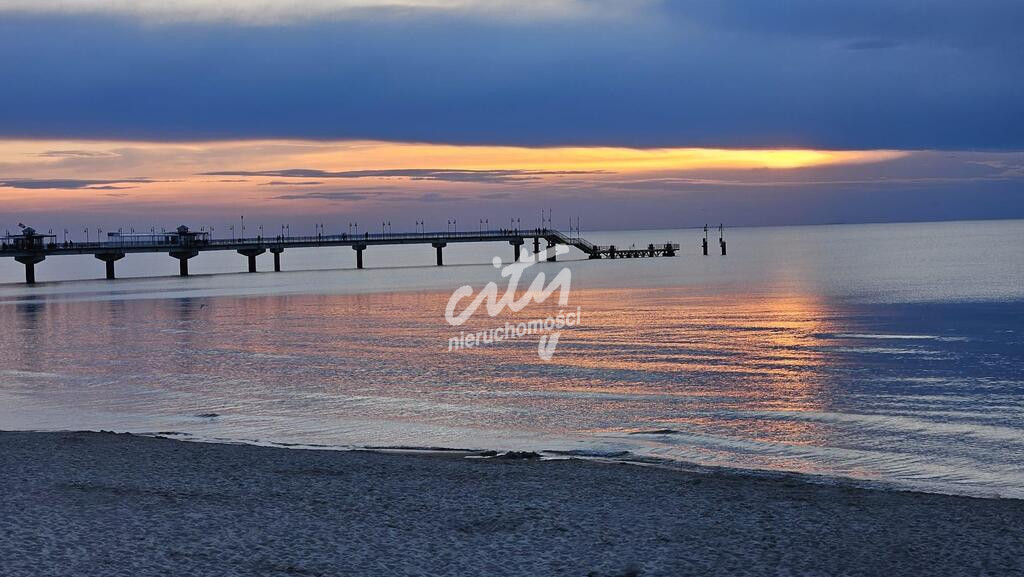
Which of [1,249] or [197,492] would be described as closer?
[197,492]

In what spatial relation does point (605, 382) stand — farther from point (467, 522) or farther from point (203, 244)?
point (203, 244)

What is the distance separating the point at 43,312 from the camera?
64.9 meters

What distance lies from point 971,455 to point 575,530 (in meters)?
8.67

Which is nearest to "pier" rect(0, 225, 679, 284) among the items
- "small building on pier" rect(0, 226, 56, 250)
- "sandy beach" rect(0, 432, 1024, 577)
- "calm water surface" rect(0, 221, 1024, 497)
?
"small building on pier" rect(0, 226, 56, 250)

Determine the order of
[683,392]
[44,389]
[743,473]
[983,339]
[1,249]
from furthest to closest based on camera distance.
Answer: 1. [1,249]
2. [983,339]
3. [44,389]
4. [683,392]
5. [743,473]

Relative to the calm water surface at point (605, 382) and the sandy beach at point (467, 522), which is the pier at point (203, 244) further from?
the sandy beach at point (467, 522)

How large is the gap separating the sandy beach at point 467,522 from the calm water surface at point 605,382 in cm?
308

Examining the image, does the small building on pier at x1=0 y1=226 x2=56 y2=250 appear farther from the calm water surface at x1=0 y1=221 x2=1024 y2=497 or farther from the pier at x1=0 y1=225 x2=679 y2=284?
the calm water surface at x1=0 y1=221 x2=1024 y2=497

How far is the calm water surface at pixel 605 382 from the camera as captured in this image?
18.8 meters

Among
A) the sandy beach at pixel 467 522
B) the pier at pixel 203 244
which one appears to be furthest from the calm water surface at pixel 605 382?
the pier at pixel 203 244

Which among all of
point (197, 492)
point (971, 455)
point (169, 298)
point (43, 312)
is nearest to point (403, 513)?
point (197, 492)

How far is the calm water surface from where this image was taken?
61.6 feet

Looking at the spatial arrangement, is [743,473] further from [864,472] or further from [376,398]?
[376,398]

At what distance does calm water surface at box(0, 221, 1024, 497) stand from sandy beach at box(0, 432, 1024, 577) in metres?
3.08
